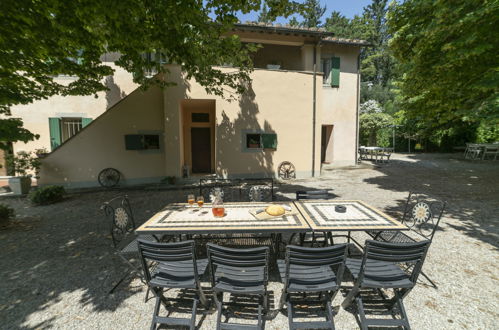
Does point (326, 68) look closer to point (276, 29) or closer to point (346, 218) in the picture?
point (276, 29)

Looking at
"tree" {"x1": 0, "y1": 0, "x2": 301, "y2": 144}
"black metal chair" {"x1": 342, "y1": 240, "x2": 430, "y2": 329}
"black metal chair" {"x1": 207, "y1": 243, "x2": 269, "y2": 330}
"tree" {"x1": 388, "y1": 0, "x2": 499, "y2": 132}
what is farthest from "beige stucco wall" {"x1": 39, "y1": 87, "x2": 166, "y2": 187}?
"tree" {"x1": 388, "y1": 0, "x2": 499, "y2": 132}

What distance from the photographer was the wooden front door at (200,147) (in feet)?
35.1

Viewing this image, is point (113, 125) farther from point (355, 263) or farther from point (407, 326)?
point (407, 326)

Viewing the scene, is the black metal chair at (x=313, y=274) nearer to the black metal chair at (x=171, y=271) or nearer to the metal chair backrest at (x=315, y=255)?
the metal chair backrest at (x=315, y=255)

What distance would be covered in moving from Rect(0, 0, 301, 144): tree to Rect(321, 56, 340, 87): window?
26.3 feet

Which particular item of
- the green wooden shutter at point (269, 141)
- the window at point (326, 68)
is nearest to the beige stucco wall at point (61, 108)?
the green wooden shutter at point (269, 141)

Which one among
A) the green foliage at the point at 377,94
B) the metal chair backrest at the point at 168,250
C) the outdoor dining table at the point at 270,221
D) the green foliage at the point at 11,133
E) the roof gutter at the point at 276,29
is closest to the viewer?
the metal chair backrest at the point at 168,250

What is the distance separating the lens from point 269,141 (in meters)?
9.70

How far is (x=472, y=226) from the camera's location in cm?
459

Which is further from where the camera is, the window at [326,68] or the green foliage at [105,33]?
the window at [326,68]

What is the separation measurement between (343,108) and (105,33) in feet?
38.5

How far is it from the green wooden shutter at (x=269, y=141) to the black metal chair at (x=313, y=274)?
755 centimetres

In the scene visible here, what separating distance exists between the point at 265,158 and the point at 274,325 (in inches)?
308

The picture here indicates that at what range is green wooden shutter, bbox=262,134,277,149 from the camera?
966 centimetres
